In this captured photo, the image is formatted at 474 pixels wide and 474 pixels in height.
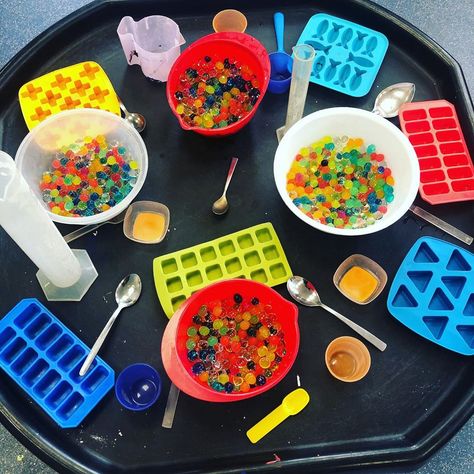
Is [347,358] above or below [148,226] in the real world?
below

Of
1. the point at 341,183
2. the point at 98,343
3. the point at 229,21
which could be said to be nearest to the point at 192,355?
the point at 98,343

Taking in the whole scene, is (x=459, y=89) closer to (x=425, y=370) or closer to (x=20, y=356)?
(x=425, y=370)

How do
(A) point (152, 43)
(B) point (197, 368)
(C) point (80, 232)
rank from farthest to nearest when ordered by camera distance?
(A) point (152, 43) < (C) point (80, 232) < (B) point (197, 368)

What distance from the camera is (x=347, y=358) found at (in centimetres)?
80

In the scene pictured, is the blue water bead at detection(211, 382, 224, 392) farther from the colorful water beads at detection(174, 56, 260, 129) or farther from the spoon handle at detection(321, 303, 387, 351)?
the colorful water beads at detection(174, 56, 260, 129)

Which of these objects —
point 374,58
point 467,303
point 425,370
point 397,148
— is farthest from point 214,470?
point 374,58

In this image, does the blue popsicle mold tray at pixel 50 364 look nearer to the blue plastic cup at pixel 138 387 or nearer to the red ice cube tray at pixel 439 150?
the blue plastic cup at pixel 138 387

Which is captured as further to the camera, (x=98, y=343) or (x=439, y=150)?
(x=439, y=150)

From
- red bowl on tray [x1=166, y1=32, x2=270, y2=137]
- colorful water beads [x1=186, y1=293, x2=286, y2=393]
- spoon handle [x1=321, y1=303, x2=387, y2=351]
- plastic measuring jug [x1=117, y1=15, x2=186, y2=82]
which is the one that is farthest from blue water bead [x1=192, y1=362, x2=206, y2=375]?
plastic measuring jug [x1=117, y1=15, x2=186, y2=82]

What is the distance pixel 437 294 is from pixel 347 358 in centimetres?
17

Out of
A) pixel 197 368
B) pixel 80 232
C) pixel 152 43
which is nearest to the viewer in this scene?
pixel 197 368

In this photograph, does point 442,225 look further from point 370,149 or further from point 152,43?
point 152,43

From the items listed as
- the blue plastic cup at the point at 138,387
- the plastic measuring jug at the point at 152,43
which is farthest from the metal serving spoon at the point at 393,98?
the blue plastic cup at the point at 138,387

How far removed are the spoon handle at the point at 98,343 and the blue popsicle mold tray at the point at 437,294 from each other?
42cm
